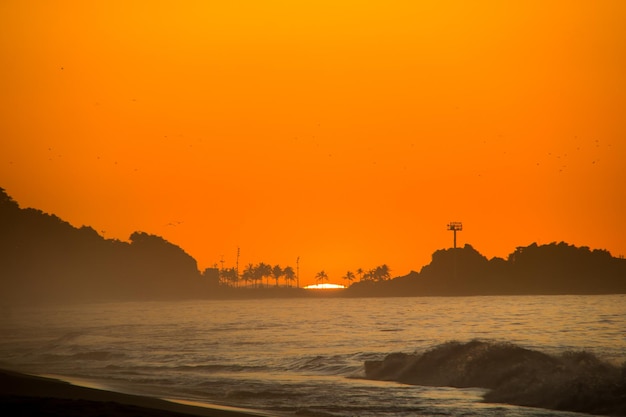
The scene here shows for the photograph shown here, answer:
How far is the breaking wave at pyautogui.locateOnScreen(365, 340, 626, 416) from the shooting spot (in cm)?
2191

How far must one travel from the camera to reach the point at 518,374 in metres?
26.1

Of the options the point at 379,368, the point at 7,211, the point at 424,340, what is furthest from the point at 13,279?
the point at 379,368

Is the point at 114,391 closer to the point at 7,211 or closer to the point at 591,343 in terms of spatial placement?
the point at 591,343

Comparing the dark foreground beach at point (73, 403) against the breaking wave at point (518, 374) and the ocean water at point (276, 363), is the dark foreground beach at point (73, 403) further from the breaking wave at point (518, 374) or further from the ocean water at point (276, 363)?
the breaking wave at point (518, 374)

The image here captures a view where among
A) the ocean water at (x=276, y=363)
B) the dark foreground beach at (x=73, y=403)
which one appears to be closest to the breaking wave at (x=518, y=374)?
the ocean water at (x=276, y=363)

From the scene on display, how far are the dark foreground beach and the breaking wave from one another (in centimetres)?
806

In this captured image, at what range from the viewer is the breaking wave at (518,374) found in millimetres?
21906

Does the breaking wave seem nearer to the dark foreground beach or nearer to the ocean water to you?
the ocean water

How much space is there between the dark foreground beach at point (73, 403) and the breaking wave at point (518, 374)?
26.4 ft

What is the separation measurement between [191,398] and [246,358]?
1347 cm

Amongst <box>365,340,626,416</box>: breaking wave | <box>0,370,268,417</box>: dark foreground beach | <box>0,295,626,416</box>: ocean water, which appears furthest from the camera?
<box>0,295,626,416</box>: ocean water

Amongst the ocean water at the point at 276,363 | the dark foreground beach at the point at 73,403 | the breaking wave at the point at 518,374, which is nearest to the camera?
the dark foreground beach at the point at 73,403

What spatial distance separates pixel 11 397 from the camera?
58.8 ft

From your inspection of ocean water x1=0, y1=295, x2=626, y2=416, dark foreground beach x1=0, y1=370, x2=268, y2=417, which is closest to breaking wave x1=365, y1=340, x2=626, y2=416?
ocean water x1=0, y1=295, x2=626, y2=416
